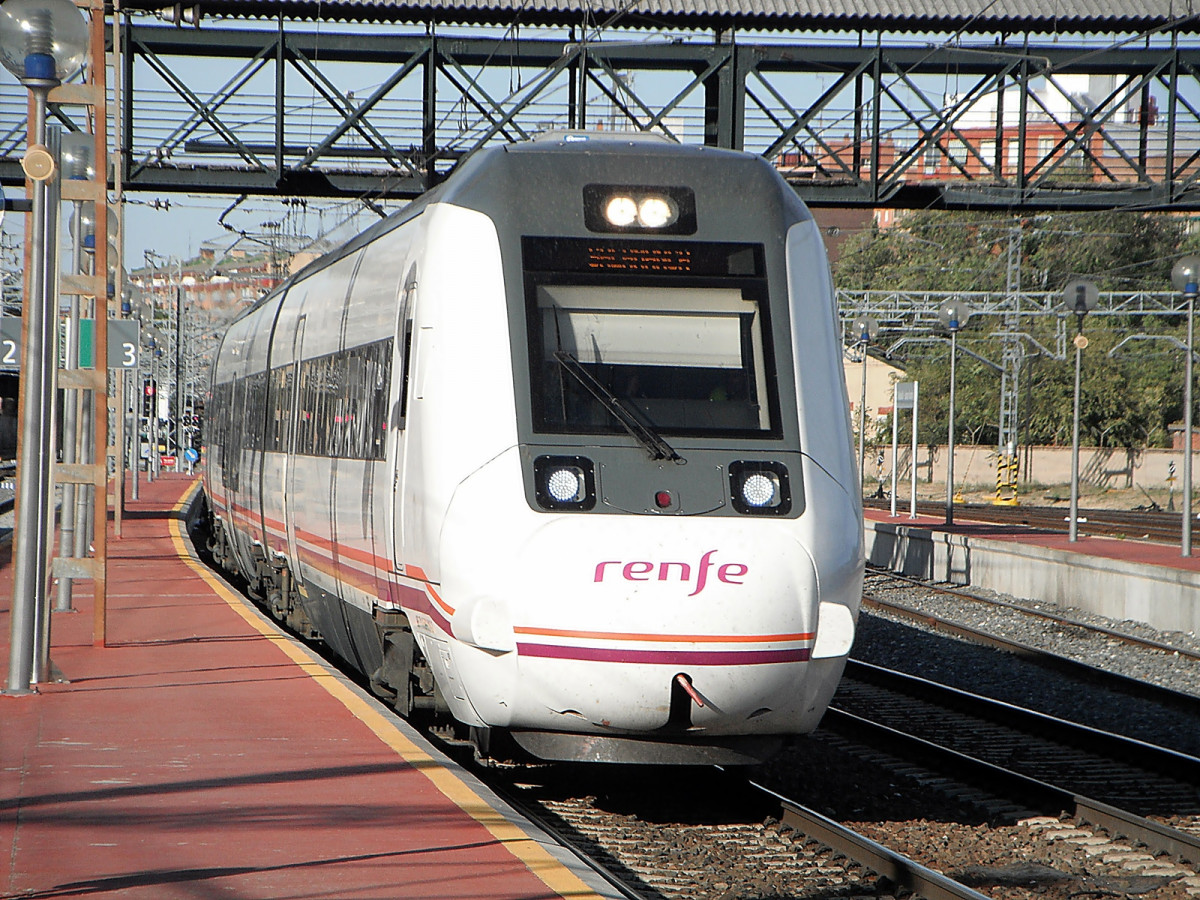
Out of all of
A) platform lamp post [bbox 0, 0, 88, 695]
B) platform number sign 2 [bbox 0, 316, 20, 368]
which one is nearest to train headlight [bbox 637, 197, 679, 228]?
platform lamp post [bbox 0, 0, 88, 695]

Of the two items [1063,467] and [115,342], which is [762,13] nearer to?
[115,342]

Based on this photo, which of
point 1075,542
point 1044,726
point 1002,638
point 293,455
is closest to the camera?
point 1044,726

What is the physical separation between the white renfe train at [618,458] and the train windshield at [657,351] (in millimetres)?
11

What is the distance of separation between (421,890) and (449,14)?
15.3 m

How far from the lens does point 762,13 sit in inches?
727

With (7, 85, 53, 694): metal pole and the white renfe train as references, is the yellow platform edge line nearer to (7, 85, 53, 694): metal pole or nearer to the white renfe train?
the white renfe train

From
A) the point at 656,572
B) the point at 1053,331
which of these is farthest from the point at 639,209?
the point at 1053,331

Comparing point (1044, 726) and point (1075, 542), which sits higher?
point (1075, 542)

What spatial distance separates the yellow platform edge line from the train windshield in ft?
5.74

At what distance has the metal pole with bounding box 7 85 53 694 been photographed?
28.9 ft

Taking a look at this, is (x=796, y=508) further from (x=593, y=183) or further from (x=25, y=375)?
(x=25, y=375)

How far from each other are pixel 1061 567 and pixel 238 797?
13.6 m

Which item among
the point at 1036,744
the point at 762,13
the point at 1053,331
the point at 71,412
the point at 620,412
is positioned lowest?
the point at 1036,744

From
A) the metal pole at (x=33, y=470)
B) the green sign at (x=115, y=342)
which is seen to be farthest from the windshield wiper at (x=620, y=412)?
the green sign at (x=115, y=342)
